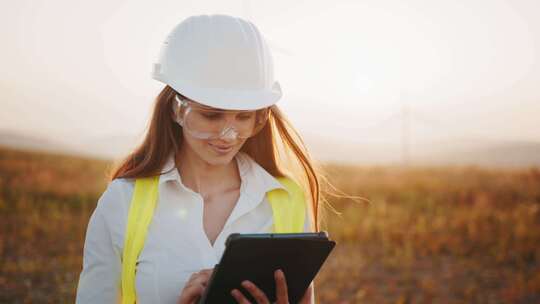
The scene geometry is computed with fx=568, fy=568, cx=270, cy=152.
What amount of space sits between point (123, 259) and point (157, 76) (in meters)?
0.78

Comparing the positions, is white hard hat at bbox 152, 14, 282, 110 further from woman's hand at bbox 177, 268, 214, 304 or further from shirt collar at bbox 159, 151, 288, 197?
woman's hand at bbox 177, 268, 214, 304

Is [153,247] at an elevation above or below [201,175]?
below

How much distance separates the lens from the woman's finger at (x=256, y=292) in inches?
79.2

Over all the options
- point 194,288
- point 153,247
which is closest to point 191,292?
point 194,288

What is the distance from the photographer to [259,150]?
274cm

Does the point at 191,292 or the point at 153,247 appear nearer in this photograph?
the point at 191,292

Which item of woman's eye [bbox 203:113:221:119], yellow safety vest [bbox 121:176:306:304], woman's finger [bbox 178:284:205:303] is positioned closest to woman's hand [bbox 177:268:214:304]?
woman's finger [bbox 178:284:205:303]

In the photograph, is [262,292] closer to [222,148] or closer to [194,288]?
[194,288]

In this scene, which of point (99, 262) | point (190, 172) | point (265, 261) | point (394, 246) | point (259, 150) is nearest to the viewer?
point (265, 261)

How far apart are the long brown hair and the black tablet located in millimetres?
556

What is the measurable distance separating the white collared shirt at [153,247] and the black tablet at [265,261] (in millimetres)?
263

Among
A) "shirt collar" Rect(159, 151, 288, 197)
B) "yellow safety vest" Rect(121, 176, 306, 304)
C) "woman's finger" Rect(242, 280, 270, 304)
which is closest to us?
"woman's finger" Rect(242, 280, 270, 304)

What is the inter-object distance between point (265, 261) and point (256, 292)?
127 millimetres

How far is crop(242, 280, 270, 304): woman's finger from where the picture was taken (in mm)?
2011
